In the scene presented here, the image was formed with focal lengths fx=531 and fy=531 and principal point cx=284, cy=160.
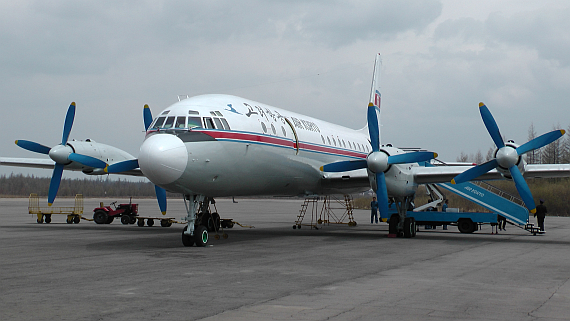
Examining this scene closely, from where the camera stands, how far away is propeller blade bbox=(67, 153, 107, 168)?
20.5 metres

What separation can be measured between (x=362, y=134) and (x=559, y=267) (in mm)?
18884

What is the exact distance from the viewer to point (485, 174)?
19.3 metres

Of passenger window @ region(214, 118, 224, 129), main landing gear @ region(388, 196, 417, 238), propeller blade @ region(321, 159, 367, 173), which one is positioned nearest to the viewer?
passenger window @ region(214, 118, 224, 129)

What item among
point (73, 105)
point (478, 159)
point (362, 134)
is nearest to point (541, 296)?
point (73, 105)

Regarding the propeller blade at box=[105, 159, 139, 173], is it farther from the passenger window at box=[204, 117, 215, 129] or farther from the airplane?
the passenger window at box=[204, 117, 215, 129]

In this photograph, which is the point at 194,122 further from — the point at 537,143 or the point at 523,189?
the point at 537,143

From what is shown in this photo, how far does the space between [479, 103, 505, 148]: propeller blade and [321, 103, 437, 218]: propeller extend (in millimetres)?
2089

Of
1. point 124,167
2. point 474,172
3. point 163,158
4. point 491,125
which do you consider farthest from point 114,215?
point 491,125

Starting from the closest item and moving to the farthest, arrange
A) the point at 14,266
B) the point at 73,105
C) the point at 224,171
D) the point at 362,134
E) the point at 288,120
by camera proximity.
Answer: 1. the point at 14,266
2. the point at 224,171
3. the point at 288,120
4. the point at 73,105
5. the point at 362,134

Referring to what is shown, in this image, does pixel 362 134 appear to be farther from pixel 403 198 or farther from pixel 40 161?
pixel 40 161

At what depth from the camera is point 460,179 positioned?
1830cm

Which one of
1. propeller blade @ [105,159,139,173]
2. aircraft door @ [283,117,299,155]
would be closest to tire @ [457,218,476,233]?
aircraft door @ [283,117,299,155]

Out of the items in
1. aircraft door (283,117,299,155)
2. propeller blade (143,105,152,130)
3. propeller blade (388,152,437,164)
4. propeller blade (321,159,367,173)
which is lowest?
propeller blade (321,159,367,173)

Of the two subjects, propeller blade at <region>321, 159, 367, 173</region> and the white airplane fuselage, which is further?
propeller blade at <region>321, 159, 367, 173</region>
